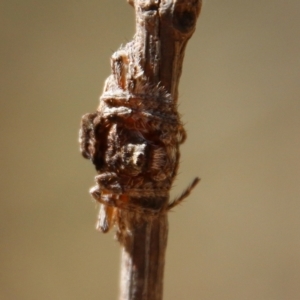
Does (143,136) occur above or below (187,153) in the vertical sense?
below

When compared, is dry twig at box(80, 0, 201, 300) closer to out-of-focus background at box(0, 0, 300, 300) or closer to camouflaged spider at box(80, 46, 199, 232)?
camouflaged spider at box(80, 46, 199, 232)

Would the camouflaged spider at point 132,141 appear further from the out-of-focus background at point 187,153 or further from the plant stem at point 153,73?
the out-of-focus background at point 187,153

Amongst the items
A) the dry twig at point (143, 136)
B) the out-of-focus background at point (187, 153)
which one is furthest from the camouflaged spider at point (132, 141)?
the out-of-focus background at point (187, 153)

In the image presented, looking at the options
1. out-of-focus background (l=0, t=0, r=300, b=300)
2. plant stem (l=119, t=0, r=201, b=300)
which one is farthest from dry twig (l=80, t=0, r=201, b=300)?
out-of-focus background (l=0, t=0, r=300, b=300)

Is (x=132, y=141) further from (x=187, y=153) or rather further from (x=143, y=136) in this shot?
(x=187, y=153)

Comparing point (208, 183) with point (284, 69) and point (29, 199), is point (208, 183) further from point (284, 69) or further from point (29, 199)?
point (29, 199)

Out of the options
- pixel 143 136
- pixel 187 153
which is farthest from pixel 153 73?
pixel 187 153
